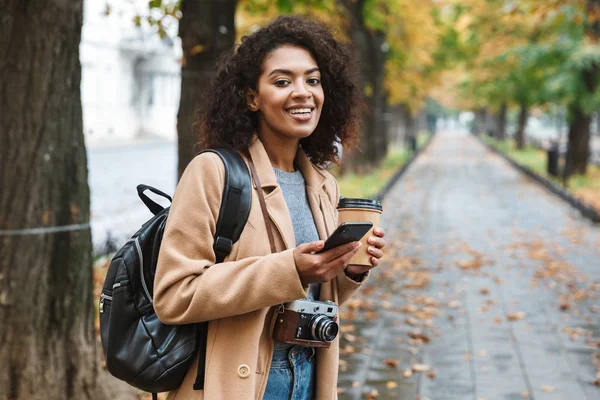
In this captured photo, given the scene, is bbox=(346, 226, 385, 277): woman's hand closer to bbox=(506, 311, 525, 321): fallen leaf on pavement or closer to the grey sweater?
the grey sweater

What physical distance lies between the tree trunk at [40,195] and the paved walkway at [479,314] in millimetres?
2330

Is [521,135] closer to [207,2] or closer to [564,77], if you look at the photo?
[564,77]

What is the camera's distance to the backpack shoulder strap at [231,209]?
84.4 inches

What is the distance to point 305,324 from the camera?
7.48ft

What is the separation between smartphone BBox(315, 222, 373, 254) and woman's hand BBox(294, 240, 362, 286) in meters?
0.02

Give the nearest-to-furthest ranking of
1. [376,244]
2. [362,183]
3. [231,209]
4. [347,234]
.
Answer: [347,234]
[231,209]
[376,244]
[362,183]

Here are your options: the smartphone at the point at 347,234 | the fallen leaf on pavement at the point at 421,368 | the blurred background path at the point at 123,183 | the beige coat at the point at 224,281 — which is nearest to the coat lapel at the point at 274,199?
the beige coat at the point at 224,281

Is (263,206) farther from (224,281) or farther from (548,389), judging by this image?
(548,389)

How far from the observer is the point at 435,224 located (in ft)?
50.7

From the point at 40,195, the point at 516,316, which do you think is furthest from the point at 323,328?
the point at 516,316

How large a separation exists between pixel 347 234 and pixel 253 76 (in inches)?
26.1

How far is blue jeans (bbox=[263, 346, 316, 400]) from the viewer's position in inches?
92.0

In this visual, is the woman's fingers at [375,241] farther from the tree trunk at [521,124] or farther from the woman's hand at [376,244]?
the tree trunk at [521,124]

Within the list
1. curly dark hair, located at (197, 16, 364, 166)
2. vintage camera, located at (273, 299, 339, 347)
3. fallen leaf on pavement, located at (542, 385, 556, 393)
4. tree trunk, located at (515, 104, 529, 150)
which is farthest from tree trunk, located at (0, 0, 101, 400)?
tree trunk, located at (515, 104, 529, 150)
